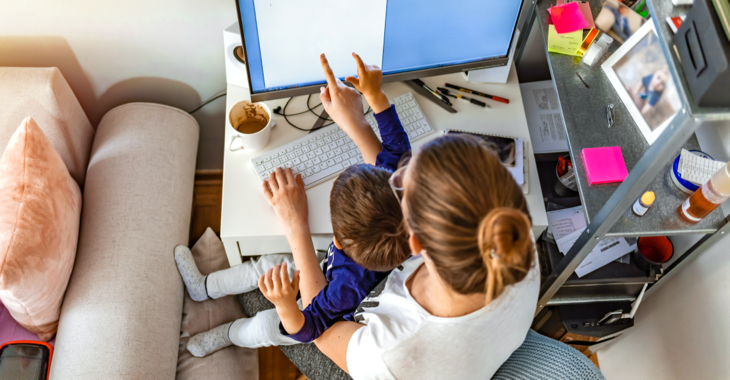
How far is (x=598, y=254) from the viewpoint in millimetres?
1191

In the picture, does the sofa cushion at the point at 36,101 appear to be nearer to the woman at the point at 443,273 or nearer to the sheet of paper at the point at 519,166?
the woman at the point at 443,273

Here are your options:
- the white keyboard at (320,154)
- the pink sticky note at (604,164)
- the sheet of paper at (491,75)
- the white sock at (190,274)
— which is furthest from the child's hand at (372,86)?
the white sock at (190,274)

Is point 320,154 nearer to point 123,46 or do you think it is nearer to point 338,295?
point 338,295

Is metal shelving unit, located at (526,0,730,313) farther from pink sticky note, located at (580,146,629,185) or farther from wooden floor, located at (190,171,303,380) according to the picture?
wooden floor, located at (190,171,303,380)

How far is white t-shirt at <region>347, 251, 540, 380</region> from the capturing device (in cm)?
76

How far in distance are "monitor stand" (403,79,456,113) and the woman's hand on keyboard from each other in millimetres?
410

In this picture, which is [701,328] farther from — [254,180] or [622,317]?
[254,180]

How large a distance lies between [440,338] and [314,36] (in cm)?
69

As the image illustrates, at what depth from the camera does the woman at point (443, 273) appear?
0.62 meters

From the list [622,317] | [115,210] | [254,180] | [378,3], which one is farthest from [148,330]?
[622,317]

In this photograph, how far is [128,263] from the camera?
3.92 feet

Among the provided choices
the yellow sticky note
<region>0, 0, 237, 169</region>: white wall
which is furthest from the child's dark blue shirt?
<region>0, 0, 237, 169</region>: white wall

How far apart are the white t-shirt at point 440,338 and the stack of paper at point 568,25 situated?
23.3 inches

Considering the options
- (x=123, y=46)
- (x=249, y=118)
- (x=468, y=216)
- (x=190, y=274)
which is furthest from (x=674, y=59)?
(x=123, y=46)
